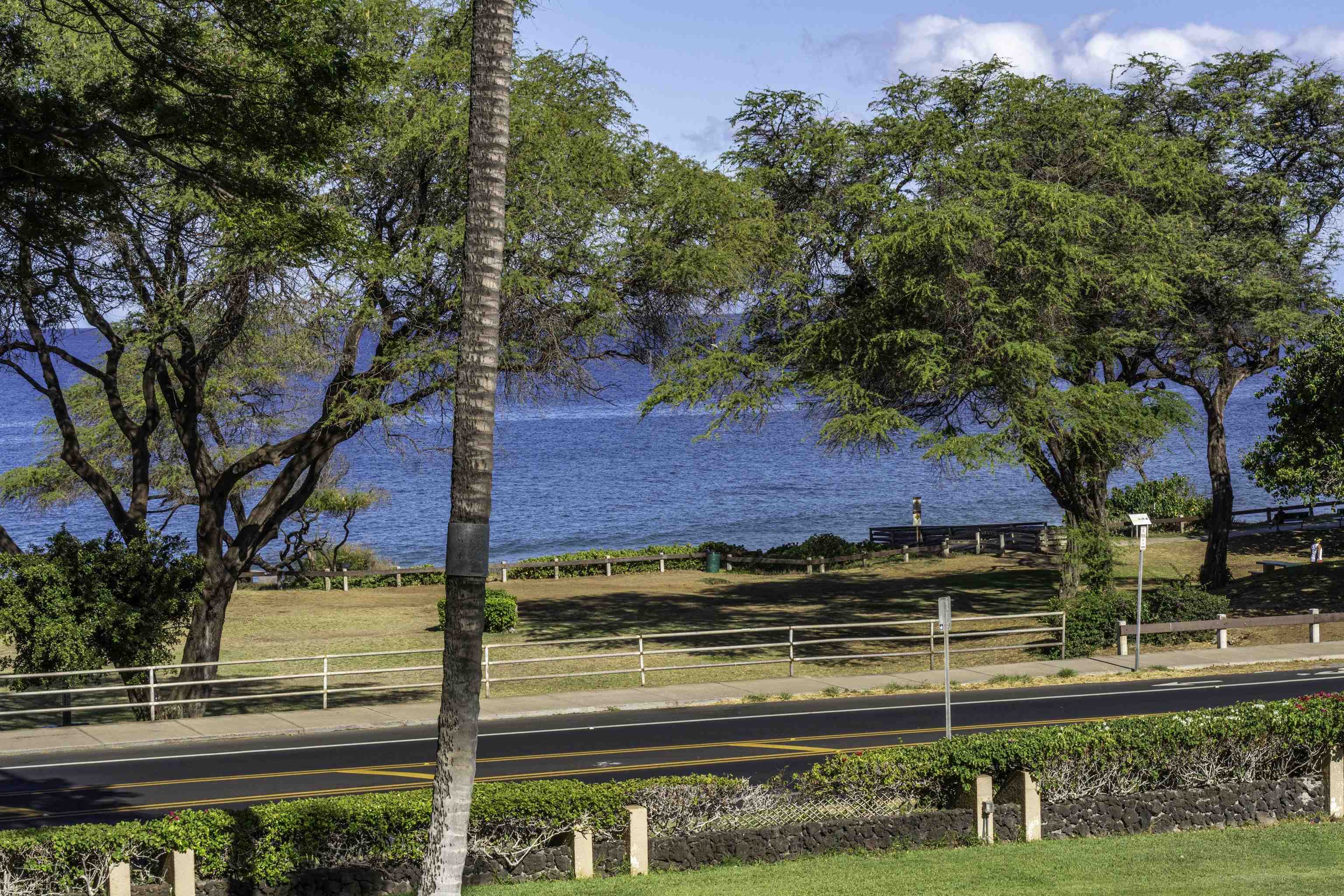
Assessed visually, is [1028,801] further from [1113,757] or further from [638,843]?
[638,843]

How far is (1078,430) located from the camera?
94.6 ft

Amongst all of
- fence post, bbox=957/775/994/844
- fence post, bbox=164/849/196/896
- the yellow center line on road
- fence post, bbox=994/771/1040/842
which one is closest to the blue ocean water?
the yellow center line on road

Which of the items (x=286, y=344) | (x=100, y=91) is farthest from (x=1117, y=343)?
(x=100, y=91)

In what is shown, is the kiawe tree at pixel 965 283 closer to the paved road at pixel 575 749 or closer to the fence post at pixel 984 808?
the paved road at pixel 575 749

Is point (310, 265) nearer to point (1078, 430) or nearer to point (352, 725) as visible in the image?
point (352, 725)

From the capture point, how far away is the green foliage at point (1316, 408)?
111 feet

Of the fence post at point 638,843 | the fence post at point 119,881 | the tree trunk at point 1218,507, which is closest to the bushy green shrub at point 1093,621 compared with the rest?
the tree trunk at point 1218,507

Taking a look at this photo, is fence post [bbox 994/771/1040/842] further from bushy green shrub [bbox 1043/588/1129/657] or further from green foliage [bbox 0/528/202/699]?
bushy green shrub [bbox 1043/588/1129/657]

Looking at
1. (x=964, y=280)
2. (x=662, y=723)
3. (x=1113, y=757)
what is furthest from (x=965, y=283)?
(x=1113, y=757)

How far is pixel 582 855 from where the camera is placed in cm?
1152

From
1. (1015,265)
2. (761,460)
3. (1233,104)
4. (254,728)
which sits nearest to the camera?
(254,728)

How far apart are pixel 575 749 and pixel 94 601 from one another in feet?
30.4

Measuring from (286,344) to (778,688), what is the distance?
11822mm

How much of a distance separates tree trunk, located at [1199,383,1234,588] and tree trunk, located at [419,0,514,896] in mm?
33965
